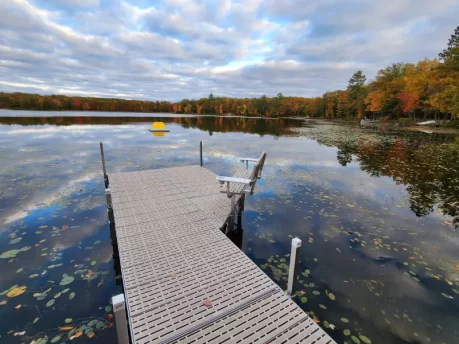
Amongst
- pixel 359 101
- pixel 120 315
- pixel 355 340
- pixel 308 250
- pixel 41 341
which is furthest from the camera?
pixel 359 101

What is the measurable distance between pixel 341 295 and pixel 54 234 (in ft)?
23.6

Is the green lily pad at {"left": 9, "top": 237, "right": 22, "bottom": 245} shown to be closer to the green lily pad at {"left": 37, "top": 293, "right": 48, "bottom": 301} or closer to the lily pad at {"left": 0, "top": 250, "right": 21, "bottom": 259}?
the lily pad at {"left": 0, "top": 250, "right": 21, "bottom": 259}

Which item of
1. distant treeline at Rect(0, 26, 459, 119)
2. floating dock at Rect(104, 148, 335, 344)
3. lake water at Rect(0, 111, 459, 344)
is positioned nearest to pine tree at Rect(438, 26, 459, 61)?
distant treeline at Rect(0, 26, 459, 119)

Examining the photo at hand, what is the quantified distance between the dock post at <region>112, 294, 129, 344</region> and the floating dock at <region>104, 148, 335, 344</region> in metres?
0.01

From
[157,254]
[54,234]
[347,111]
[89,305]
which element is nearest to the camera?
[89,305]

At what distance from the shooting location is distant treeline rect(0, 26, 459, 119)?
38.2 metres

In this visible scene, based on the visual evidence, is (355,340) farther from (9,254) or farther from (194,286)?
(9,254)

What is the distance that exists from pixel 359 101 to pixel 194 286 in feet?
281

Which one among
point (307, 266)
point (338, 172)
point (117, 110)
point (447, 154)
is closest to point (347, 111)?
point (447, 154)

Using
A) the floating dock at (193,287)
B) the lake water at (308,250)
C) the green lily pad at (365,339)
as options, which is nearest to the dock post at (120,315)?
the floating dock at (193,287)

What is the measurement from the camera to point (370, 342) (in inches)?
137

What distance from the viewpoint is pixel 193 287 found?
3896 millimetres

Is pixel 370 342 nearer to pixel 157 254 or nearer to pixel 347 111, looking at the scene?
pixel 157 254

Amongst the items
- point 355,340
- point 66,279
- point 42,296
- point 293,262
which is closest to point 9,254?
point 66,279
